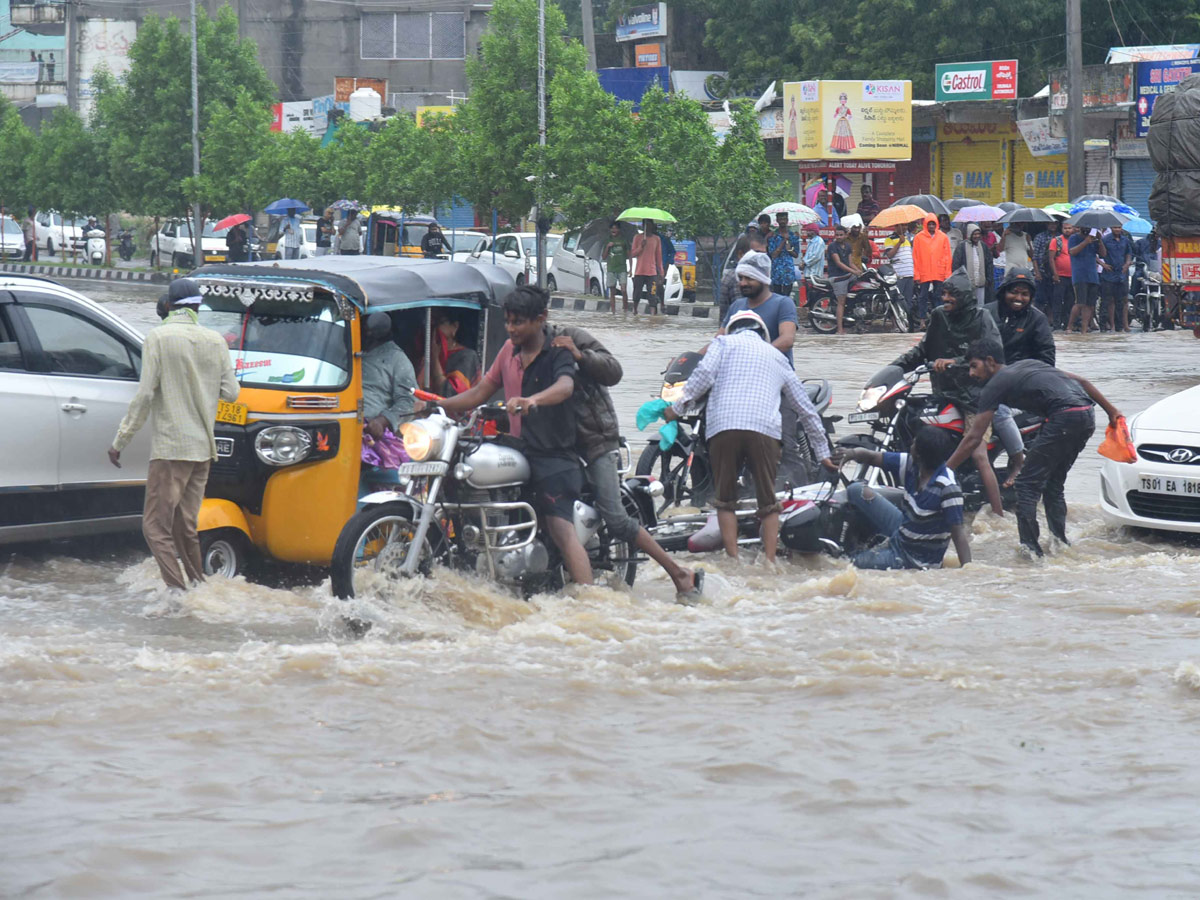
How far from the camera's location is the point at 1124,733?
19.1 ft

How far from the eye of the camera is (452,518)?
7055mm

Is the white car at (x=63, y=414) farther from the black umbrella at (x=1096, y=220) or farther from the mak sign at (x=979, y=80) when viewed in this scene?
the mak sign at (x=979, y=80)

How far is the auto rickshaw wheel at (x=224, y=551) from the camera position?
790 centimetres

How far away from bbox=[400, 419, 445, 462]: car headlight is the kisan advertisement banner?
79.9ft

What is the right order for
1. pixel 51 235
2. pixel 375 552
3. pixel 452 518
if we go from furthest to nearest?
pixel 51 235 → pixel 452 518 → pixel 375 552

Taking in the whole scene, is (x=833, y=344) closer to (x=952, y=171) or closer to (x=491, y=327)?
(x=491, y=327)

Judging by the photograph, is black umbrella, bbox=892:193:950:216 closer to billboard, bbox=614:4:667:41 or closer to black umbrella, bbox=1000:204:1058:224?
black umbrella, bbox=1000:204:1058:224

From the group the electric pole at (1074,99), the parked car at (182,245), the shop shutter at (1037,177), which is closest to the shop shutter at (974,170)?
the shop shutter at (1037,177)

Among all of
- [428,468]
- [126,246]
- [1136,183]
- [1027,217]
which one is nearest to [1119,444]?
[428,468]

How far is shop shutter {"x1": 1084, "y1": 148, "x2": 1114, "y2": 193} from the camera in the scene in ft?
113

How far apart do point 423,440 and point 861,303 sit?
17299mm

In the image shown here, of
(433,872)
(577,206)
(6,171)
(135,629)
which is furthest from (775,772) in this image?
(6,171)

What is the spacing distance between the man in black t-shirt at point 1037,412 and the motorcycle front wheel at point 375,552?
3.18 meters

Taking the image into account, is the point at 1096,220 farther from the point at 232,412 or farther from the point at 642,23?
the point at 642,23
